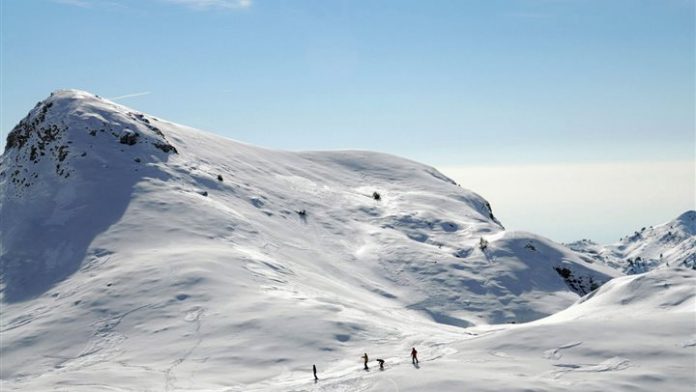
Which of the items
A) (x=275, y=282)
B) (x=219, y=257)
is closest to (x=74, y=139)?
(x=219, y=257)

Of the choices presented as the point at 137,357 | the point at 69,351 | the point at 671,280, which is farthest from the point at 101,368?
the point at 671,280

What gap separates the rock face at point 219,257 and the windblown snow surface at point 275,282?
231mm

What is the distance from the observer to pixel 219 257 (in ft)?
184

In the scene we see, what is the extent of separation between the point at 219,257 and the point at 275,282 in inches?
222

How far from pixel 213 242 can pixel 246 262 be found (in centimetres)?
596

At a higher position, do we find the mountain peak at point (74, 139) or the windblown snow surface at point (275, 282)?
the mountain peak at point (74, 139)

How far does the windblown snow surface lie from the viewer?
35.1m

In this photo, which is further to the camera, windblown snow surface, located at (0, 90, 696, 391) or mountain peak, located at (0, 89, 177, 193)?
mountain peak, located at (0, 89, 177, 193)

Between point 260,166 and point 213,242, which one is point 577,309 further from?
point 260,166

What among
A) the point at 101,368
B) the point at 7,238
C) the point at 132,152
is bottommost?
the point at 101,368

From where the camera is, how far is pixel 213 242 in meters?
61.3

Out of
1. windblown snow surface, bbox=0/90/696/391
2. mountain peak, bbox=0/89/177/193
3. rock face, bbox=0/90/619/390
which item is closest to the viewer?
windblown snow surface, bbox=0/90/696/391

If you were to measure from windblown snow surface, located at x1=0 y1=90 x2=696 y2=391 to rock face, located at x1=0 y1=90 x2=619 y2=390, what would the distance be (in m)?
0.23

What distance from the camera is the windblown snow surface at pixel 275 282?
35.1m
